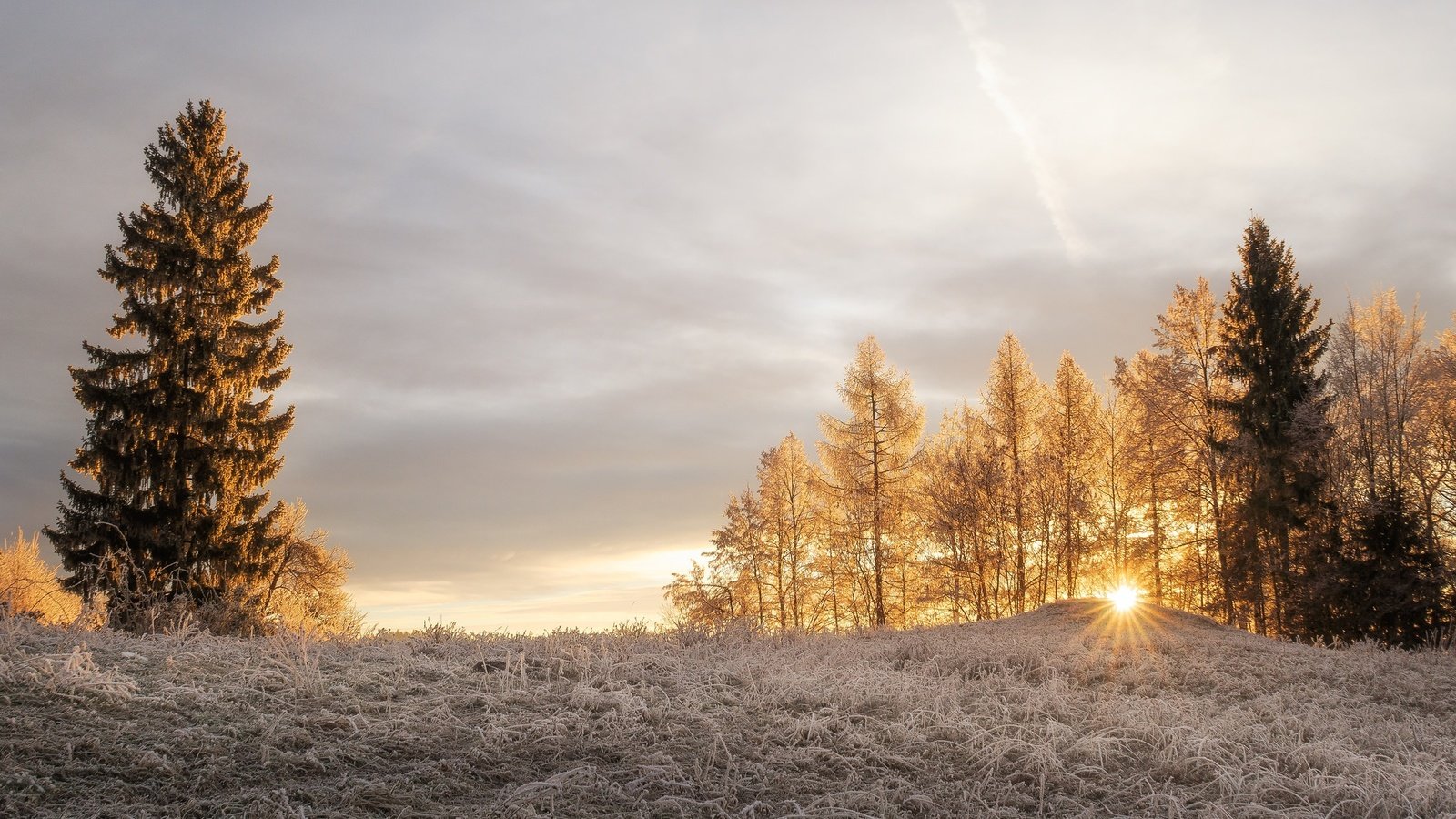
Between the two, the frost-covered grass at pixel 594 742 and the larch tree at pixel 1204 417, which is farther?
the larch tree at pixel 1204 417

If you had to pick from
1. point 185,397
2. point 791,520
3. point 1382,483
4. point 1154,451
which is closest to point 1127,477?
point 1154,451

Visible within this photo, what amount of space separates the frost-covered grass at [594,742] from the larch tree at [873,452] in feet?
72.3

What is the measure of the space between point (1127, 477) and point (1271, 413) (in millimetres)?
4831

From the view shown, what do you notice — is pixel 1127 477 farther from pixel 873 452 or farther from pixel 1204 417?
pixel 873 452

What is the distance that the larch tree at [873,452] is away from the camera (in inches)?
1198

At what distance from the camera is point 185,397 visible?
71.9 ft

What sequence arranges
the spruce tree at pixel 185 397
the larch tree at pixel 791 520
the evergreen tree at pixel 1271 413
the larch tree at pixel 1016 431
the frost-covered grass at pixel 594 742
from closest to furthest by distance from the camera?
1. the frost-covered grass at pixel 594 742
2. the spruce tree at pixel 185 397
3. the evergreen tree at pixel 1271 413
4. the larch tree at pixel 1016 431
5. the larch tree at pixel 791 520

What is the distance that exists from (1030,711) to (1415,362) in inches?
1140

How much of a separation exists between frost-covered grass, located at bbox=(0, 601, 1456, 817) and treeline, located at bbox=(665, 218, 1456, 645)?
21.3 metres

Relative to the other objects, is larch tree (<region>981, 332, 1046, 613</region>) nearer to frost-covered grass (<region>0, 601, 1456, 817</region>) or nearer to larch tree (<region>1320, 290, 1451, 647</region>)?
larch tree (<region>1320, 290, 1451, 647</region>)

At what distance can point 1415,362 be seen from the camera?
28.6 metres

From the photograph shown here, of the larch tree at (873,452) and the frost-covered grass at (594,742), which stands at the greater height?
the larch tree at (873,452)

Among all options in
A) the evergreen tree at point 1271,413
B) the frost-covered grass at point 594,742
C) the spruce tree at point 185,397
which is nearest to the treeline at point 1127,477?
the evergreen tree at point 1271,413

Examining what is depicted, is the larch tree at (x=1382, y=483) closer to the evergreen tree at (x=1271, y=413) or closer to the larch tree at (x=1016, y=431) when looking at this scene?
the evergreen tree at (x=1271, y=413)
